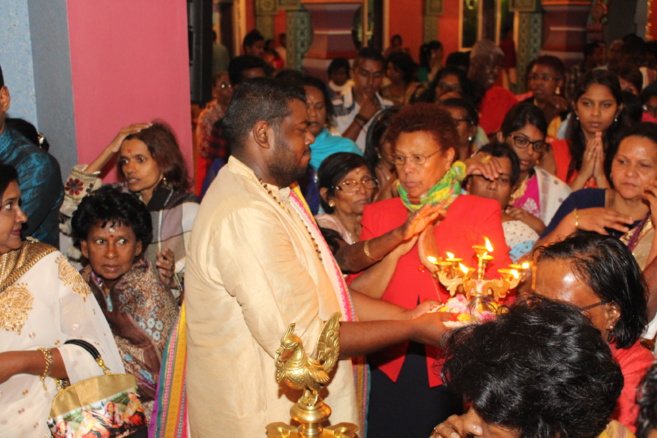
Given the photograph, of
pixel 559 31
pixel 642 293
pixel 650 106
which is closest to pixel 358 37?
pixel 559 31

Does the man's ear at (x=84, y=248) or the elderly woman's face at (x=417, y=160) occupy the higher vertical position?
the elderly woman's face at (x=417, y=160)

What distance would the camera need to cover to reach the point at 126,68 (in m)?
3.97

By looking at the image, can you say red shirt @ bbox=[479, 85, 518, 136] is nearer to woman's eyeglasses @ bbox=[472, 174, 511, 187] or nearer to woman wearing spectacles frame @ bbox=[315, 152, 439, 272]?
woman's eyeglasses @ bbox=[472, 174, 511, 187]

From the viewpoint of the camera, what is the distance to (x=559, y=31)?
39.8 ft

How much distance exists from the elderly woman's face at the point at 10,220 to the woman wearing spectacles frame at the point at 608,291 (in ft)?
5.60

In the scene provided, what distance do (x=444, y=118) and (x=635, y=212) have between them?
2.91ft

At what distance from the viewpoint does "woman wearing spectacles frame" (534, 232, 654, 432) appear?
6.75ft

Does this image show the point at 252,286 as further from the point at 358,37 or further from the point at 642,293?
the point at 358,37

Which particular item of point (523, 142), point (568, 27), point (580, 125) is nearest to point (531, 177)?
point (523, 142)

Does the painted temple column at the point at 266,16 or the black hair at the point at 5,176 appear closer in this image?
the black hair at the point at 5,176

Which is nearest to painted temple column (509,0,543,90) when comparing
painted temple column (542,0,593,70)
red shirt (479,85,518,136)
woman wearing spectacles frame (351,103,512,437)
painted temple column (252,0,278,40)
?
painted temple column (542,0,593,70)

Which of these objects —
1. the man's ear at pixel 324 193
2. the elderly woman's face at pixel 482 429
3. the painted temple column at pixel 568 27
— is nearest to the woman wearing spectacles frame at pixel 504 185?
the man's ear at pixel 324 193

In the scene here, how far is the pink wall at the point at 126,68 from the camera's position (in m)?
3.76

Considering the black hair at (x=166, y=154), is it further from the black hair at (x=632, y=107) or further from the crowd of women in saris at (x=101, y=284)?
the black hair at (x=632, y=107)
